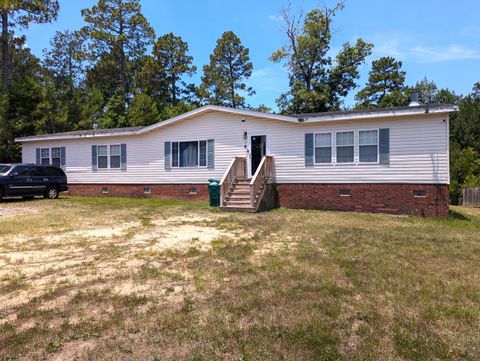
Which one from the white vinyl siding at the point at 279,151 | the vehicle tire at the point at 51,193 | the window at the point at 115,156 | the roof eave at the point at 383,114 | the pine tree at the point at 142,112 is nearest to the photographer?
the roof eave at the point at 383,114

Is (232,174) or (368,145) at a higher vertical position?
(368,145)

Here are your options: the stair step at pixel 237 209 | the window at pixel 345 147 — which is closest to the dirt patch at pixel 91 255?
the stair step at pixel 237 209

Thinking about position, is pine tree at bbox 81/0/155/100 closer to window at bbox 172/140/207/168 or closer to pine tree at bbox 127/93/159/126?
pine tree at bbox 127/93/159/126

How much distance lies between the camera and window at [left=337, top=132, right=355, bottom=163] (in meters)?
14.2

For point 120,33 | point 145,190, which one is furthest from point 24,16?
point 145,190

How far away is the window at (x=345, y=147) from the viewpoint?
14.2 m

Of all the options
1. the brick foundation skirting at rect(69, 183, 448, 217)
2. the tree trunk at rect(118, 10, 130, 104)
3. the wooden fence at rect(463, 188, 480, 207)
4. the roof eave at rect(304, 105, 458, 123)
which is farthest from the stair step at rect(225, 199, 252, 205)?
the tree trunk at rect(118, 10, 130, 104)

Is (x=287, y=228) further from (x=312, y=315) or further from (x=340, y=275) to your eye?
(x=312, y=315)

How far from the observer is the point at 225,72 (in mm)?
35688

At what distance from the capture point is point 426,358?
3.12 meters

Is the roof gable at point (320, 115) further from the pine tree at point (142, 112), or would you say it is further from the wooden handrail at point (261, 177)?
the pine tree at point (142, 112)

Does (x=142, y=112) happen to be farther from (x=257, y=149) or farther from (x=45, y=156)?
(x=257, y=149)

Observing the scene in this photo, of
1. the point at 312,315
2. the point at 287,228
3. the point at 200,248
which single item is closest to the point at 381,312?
the point at 312,315

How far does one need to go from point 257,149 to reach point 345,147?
3.87 metres
